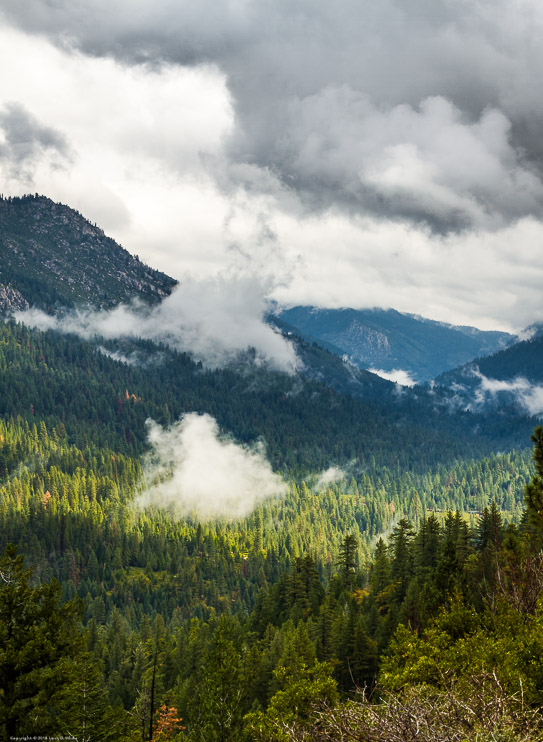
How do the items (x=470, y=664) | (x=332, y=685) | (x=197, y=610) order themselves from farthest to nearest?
(x=197, y=610)
(x=332, y=685)
(x=470, y=664)

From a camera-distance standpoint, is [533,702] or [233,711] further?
[233,711]

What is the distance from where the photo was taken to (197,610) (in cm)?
16050

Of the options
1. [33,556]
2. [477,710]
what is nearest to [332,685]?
[477,710]

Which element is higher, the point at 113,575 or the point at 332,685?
the point at 332,685

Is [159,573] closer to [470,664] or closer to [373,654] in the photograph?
[373,654]

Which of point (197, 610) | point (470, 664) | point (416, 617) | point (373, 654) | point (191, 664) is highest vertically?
point (470, 664)

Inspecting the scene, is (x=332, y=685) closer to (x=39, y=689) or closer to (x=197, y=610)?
(x=39, y=689)

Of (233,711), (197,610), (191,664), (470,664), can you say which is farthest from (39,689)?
(197,610)

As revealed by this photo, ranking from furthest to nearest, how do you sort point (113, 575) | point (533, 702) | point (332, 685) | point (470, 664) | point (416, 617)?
point (113, 575), point (416, 617), point (332, 685), point (470, 664), point (533, 702)

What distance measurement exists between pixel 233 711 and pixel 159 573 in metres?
155

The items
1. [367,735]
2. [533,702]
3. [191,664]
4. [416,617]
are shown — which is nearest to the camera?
[367,735]

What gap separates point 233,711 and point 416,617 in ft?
79.2

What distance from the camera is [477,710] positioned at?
65.0 feet

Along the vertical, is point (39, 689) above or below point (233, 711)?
above
